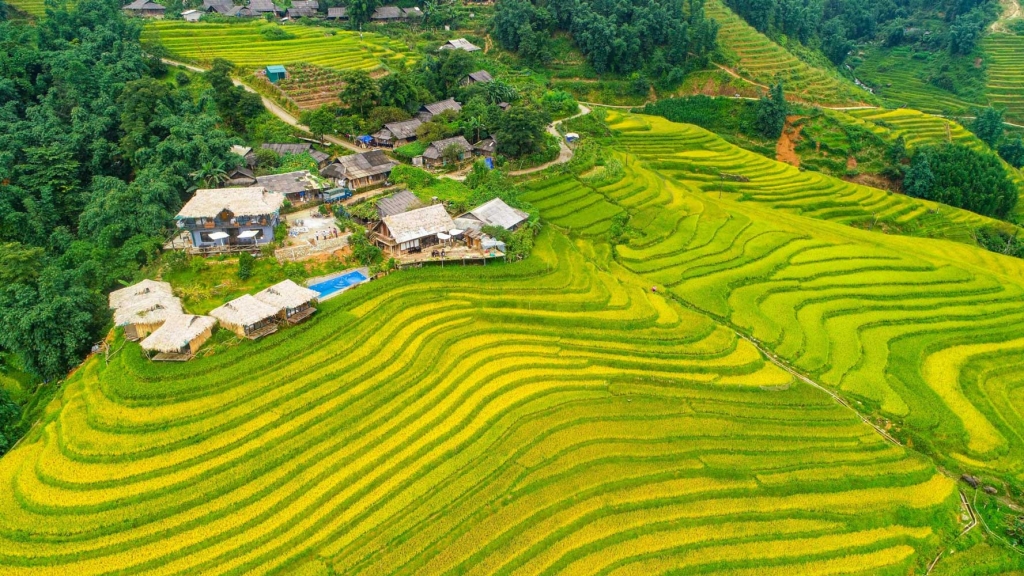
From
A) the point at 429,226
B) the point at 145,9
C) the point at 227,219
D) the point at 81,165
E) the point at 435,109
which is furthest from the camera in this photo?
the point at 145,9

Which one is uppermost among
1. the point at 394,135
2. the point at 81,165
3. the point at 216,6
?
the point at 216,6

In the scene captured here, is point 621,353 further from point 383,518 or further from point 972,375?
point 972,375

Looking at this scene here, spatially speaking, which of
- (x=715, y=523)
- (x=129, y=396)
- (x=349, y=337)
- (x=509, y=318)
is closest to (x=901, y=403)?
(x=715, y=523)

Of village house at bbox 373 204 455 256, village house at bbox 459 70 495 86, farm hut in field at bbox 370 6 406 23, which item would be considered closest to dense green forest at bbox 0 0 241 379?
village house at bbox 373 204 455 256

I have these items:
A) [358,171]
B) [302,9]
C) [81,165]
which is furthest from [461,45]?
[81,165]

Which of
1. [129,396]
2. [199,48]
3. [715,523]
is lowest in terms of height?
[715,523]

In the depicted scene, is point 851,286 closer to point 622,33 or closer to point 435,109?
point 435,109
